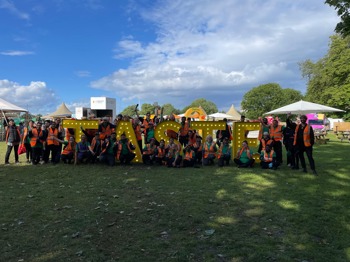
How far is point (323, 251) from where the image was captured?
4.84 metres

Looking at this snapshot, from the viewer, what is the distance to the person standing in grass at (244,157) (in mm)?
11922

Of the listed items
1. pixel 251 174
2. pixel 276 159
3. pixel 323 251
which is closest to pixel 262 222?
pixel 323 251

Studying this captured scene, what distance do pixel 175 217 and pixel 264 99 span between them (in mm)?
82247

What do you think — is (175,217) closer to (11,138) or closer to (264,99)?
(11,138)

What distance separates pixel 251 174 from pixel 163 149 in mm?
3765

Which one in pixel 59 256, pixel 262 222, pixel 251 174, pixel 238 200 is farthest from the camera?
pixel 251 174

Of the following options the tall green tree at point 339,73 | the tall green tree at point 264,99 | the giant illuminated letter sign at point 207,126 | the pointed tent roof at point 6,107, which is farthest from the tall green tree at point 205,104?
the giant illuminated letter sign at point 207,126

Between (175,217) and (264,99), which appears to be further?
(264,99)

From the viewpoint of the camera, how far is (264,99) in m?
84.2

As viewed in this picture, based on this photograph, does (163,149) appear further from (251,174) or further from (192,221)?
(192,221)

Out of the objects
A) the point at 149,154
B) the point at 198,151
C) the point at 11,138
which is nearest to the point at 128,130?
the point at 149,154

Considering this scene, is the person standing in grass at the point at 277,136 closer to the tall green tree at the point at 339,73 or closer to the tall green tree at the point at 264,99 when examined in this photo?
the tall green tree at the point at 339,73

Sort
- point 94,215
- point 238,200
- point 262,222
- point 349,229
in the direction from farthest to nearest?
point 238,200
point 94,215
point 262,222
point 349,229

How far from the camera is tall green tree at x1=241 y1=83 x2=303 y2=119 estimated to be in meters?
83.3
